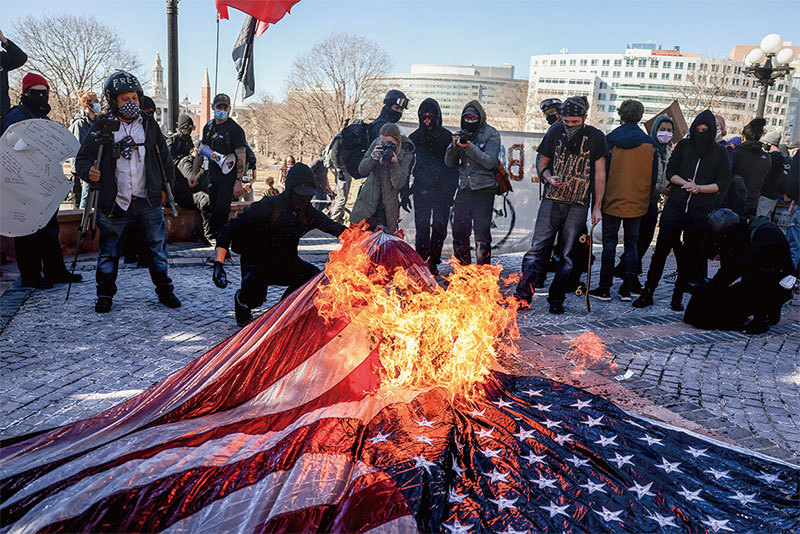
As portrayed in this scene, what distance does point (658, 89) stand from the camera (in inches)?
4747

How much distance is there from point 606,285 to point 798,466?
12.8ft

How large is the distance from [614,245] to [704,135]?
4.81 feet

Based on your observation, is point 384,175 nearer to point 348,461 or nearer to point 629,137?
point 629,137

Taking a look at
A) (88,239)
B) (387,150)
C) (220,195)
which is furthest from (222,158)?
(387,150)

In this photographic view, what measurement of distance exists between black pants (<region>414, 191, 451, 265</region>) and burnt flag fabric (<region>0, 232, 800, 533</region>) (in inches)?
155

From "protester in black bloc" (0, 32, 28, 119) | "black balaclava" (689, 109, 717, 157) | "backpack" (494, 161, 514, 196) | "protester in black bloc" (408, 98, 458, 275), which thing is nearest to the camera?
"protester in black bloc" (0, 32, 28, 119)

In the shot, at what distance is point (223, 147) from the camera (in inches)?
314

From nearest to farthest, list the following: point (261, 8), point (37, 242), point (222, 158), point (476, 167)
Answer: point (37, 242) < point (476, 167) < point (261, 8) < point (222, 158)

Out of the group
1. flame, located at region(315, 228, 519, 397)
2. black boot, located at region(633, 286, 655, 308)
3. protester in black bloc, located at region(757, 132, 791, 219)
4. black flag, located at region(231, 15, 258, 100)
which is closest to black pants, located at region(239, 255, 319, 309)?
flame, located at region(315, 228, 519, 397)

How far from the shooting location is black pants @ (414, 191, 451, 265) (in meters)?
7.32

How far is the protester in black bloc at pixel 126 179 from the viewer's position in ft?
17.8

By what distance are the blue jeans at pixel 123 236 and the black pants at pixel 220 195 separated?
90.4 inches

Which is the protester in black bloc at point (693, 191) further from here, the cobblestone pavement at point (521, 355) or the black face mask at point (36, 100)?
the black face mask at point (36, 100)

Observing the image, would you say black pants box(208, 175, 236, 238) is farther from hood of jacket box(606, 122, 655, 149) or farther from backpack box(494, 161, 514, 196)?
hood of jacket box(606, 122, 655, 149)
